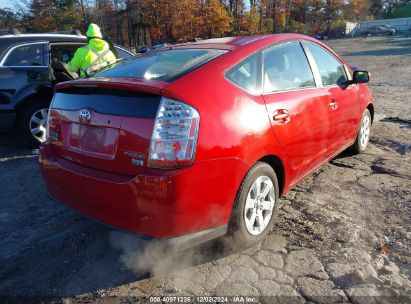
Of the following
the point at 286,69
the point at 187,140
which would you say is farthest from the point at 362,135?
the point at 187,140

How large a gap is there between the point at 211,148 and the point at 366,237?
170 centimetres

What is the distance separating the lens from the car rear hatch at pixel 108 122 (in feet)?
8.07

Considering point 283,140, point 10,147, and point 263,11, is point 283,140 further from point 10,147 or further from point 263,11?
point 263,11

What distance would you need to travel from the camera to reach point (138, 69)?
306 centimetres

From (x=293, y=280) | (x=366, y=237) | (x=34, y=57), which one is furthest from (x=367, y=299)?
(x=34, y=57)

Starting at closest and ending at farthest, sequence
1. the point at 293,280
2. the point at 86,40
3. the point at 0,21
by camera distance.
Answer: the point at 293,280
the point at 86,40
the point at 0,21

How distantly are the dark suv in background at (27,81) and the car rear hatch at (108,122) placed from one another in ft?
9.18

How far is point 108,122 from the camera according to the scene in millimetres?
2592

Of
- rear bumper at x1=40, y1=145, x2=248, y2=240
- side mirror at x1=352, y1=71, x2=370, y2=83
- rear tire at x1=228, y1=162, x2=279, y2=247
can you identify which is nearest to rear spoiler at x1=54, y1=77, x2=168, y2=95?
rear bumper at x1=40, y1=145, x2=248, y2=240

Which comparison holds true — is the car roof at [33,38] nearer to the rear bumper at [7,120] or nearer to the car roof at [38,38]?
the car roof at [38,38]

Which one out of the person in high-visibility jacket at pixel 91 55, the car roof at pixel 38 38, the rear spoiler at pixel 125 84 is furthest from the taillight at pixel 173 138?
the car roof at pixel 38 38

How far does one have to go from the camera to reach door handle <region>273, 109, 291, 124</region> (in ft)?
9.99

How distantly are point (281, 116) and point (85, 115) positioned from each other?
1571 mm

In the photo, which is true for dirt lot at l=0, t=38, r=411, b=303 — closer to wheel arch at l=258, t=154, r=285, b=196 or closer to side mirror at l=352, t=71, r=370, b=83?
wheel arch at l=258, t=154, r=285, b=196
